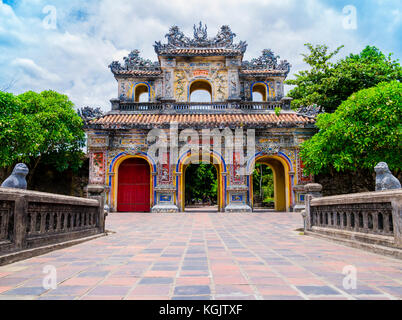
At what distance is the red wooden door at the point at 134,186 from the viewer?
1778 centimetres

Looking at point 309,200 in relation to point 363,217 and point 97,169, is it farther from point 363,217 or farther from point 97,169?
point 97,169

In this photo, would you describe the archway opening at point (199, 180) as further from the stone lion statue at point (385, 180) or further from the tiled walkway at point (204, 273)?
the tiled walkway at point (204, 273)

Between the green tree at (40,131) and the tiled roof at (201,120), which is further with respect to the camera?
the tiled roof at (201,120)

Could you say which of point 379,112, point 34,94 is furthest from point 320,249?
point 34,94

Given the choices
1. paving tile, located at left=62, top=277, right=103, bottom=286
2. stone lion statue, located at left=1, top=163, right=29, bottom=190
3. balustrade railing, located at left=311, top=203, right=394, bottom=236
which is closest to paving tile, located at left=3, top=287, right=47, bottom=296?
paving tile, located at left=62, top=277, right=103, bottom=286

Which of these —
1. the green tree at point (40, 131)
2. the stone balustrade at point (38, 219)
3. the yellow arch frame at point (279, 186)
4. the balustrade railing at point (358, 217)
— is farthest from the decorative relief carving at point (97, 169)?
the balustrade railing at point (358, 217)

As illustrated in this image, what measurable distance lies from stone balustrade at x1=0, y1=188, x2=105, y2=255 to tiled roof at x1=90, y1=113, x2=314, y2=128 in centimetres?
1068

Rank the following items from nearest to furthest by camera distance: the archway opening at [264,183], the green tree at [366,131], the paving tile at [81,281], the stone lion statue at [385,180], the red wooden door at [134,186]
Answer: the paving tile at [81,281] < the stone lion statue at [385,180] < the green tree at [366,131] < the red wooden door at [134,186] < the archway opening at [264,183]

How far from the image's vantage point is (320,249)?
197 inches

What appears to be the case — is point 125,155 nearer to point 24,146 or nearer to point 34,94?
point 24,146

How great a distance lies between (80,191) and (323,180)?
554 inches

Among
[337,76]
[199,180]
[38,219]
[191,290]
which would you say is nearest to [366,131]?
[337,76]

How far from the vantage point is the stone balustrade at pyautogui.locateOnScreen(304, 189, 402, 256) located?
4.24 m

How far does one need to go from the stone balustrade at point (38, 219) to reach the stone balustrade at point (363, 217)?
4722 millimetres
